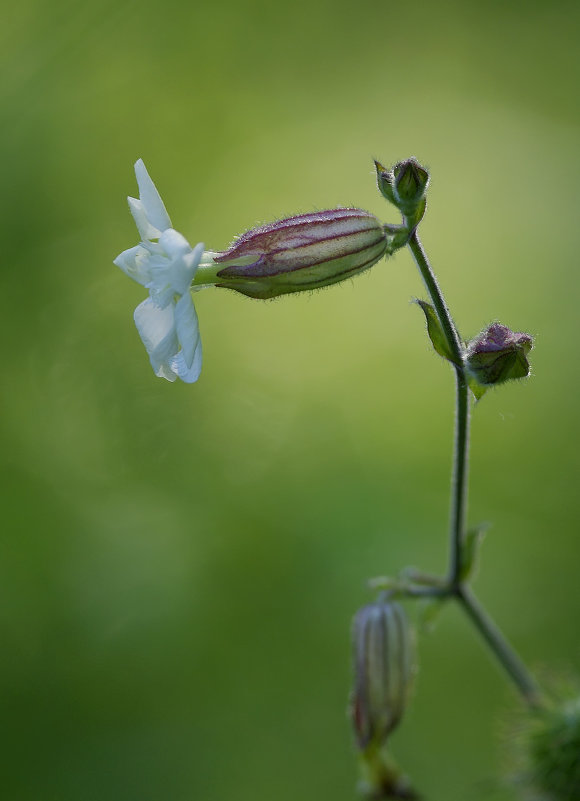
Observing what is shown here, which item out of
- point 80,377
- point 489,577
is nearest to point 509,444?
point 489,577

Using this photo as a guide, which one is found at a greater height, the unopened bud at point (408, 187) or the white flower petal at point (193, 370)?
the unopened bud at point (408, 187)

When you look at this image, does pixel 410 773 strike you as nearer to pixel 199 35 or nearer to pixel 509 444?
pixel 509 444

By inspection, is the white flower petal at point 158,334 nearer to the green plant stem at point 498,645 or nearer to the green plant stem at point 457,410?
the green plant stem at point 457,410

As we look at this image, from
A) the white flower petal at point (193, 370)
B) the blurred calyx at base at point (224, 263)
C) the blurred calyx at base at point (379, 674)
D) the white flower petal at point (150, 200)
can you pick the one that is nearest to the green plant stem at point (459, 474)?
the blurred calyx at base at point (379, 674)

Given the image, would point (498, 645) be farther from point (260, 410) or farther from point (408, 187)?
point (260, 410)

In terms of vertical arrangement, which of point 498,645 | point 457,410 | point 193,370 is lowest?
point 498,645

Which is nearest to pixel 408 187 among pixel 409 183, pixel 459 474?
pixel 409 183

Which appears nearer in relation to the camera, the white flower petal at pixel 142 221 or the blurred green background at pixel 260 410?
the white flower petal at pixel 142 221
